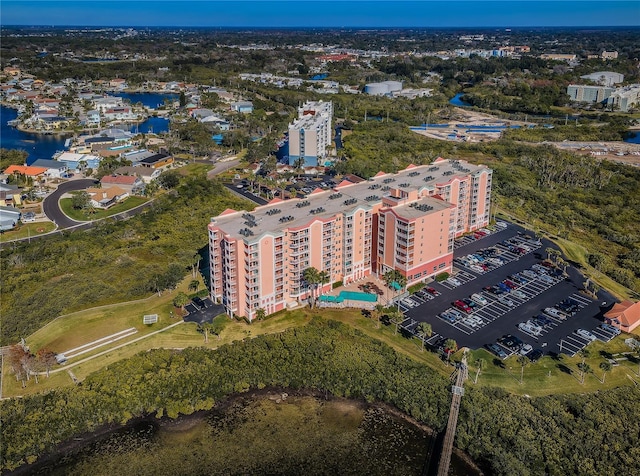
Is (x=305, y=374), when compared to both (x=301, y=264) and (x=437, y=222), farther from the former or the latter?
(x=437, y=222)

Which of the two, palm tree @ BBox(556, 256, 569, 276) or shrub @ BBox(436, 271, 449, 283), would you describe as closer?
shrub @ BBox(436, 271, 449, 283)

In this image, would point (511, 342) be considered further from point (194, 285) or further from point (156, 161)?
point (156, 161)

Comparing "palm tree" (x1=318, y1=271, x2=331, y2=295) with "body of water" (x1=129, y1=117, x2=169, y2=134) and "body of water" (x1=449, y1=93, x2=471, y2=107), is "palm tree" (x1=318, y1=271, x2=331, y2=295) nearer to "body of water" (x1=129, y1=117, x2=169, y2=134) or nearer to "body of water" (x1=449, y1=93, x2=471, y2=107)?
"body of water" (x1=129, y1=117, x2=169, y2=134)

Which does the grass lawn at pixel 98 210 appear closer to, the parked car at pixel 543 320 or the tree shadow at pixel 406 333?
the tree shadow at pixel 406 333

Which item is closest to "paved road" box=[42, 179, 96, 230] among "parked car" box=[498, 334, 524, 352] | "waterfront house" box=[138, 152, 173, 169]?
"waterfront house" box=[138, 152, 173, 169]

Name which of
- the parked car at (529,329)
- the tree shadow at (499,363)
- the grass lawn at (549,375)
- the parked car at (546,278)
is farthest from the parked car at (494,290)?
the tree shadow at (499,363)

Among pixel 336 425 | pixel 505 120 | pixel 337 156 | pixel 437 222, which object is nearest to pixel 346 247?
pixel 437 222
